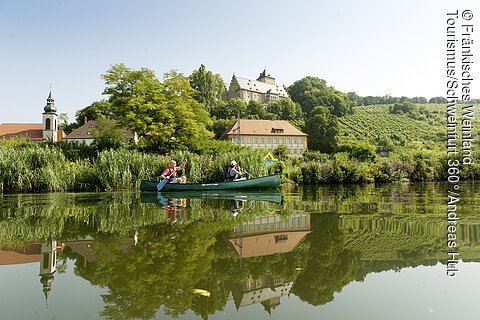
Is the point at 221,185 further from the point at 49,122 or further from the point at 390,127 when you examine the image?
the point at 390,127

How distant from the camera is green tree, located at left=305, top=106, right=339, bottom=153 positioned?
Result: 59875 millimetres

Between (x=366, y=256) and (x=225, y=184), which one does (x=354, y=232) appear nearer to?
(x=366, y=256)

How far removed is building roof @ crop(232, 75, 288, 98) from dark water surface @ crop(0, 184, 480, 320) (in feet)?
334

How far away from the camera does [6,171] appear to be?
14.7m

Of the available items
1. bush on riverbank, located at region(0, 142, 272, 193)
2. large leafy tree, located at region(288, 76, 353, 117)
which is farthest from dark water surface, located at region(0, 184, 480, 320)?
large leafy tree, located at region(288, 76, 353, 117)

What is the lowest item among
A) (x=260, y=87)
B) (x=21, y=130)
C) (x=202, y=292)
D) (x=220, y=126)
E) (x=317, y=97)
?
(x=202, y=292)

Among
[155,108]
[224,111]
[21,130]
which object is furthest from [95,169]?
[21,130]

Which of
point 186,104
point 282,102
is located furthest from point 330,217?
point 282,102

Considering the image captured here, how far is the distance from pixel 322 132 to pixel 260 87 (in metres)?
52.6

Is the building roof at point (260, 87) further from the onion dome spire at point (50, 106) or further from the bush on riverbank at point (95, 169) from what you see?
the bush on riverbank at point (95, 169)

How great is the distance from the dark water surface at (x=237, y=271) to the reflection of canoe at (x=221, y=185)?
7.83 meters

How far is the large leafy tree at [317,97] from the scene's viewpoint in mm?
92688

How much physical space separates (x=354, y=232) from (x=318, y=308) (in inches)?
117

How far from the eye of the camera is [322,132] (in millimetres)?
61812
